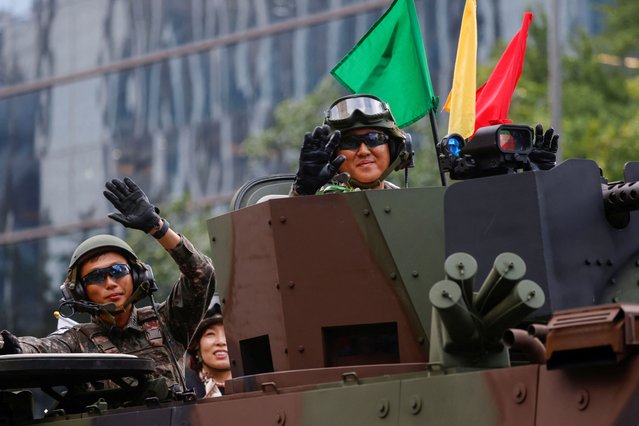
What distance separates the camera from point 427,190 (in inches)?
352

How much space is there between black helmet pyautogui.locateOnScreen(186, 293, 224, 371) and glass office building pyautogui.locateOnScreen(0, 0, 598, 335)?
2706cm

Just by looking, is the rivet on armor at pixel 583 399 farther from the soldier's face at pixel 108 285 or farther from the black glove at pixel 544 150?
the soldier's face at pixel 108 285

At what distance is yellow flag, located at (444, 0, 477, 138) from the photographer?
1098 centimetres

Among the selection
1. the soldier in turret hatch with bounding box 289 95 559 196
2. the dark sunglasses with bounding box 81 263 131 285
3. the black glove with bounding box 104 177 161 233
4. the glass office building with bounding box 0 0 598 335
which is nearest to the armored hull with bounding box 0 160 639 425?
the soldier in turret hatch with bounding box 289 95 559 196

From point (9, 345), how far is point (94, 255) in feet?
3.24

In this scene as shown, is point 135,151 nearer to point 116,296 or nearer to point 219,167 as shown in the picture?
point 219,167

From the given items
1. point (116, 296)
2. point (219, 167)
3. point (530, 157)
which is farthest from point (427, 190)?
point (219, 167)

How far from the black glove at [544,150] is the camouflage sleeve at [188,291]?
2.27 meters

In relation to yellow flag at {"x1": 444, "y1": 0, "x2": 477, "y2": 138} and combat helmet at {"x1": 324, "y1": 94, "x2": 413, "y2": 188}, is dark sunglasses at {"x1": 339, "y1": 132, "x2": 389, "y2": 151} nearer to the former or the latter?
combat helmet at {"x1": 324, "y1": 94, "x2": 413, "y2": 188}

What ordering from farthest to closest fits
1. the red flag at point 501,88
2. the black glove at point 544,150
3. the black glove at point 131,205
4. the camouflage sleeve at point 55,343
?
1. the red flag at point 501,88
2. the camouflage sleeve at point 55,343
3. the black glove at point 131,205
4. the black glove at point 544,150

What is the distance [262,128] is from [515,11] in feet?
→ 22.9

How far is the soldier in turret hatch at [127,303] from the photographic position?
10477 millimetres

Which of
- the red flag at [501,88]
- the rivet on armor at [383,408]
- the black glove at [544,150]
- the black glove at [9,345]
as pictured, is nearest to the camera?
the rivet on armor at [383,408]

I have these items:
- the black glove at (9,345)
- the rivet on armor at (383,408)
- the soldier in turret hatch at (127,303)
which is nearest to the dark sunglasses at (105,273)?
the soldier in turret hatch at (127,303)
